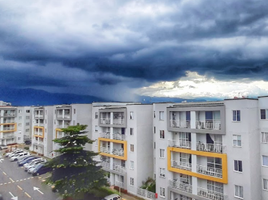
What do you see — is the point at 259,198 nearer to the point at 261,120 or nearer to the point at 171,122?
the point at 261,120

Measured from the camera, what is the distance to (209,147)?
21016 mm

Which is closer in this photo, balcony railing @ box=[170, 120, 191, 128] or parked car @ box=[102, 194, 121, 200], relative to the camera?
balcony railing @ box=[170, 120, 191, 128]

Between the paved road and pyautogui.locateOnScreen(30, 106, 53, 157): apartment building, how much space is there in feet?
→ 29.0

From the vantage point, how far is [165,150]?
80.8ft

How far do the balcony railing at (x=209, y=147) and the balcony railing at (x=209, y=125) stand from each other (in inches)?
69.3

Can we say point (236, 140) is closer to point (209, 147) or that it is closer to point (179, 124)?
point (209, 147)

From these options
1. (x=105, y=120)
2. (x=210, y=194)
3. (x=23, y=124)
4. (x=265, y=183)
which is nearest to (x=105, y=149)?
(x=105, y=120)

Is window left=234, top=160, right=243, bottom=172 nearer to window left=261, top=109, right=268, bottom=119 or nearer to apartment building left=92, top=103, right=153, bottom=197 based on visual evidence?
window left=261, top=109, right=268, bottom=119

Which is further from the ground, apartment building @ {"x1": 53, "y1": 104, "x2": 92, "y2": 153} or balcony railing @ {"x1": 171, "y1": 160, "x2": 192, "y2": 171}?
apartment building @ {"x1": 53, "y1": 104, "x2": 92, "y2": 153}

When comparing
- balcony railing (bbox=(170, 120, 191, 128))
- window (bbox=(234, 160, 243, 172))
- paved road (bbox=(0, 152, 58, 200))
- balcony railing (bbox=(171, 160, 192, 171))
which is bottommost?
paved road (bbox=(0, 152, 58, 200))

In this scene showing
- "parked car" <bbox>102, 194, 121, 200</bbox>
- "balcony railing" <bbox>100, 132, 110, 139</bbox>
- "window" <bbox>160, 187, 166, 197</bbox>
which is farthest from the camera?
"balcony railing" <bbox>100, 132, 110, 139</bbox>

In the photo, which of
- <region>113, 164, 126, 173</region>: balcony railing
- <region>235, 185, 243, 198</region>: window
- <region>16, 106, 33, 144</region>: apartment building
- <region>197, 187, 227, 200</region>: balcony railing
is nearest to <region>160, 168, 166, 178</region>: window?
<region>197, 187, 227, 200</region>: balcony railing

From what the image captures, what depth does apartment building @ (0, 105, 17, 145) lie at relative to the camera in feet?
203

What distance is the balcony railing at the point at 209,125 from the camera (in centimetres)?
2048
